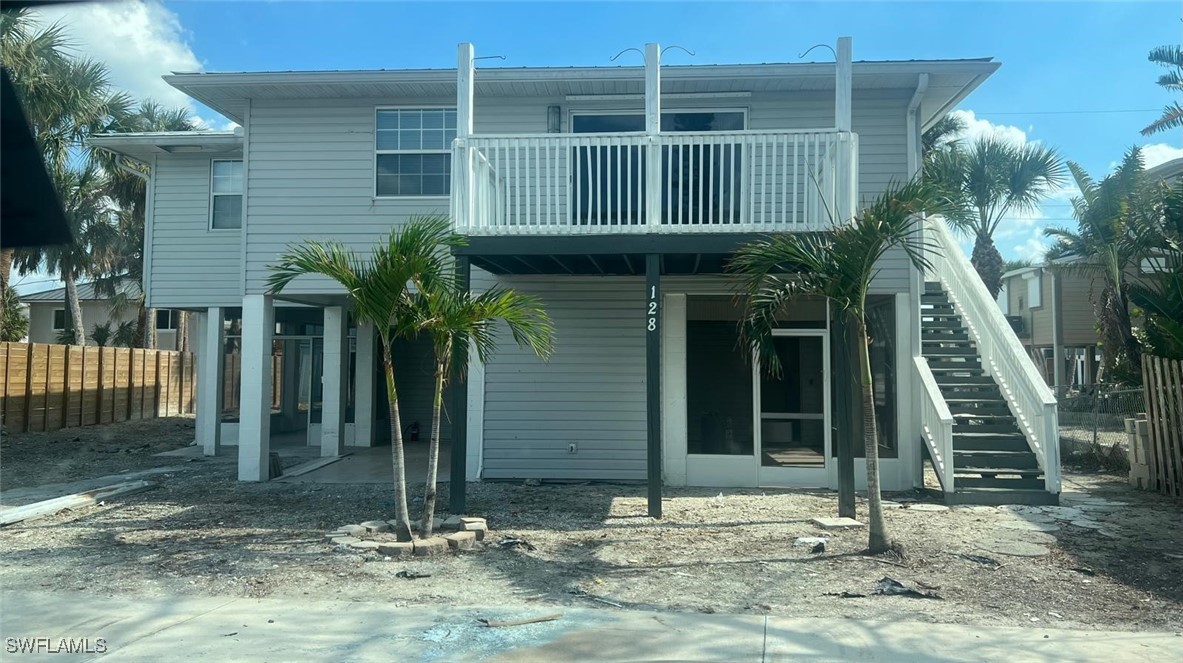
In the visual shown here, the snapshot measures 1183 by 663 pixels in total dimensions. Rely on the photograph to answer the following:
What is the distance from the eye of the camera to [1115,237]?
670 inches

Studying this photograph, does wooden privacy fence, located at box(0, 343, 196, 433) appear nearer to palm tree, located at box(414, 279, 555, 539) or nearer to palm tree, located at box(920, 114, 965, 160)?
palm tree, located at box(414, 279, 555, 539)

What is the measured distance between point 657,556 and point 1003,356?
614 cm

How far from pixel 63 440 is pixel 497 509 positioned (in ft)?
42.1

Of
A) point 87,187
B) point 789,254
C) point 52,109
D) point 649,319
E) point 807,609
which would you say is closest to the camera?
point 807,609

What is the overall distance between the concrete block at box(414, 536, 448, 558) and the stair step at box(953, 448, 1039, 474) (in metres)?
6.28

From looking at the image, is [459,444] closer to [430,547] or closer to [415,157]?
[430,547]

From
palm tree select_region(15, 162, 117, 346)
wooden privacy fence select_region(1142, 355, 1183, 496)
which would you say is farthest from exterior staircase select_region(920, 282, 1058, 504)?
palm tree select_region(15, 162, 117, 346)

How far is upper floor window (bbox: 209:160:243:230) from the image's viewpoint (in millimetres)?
13945

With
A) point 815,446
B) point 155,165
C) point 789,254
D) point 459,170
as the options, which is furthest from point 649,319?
point 155,165

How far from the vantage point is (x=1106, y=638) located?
539 cm

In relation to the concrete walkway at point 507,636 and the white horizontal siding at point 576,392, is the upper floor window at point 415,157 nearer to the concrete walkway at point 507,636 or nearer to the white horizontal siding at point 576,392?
the white horizontal siding at point 576,392

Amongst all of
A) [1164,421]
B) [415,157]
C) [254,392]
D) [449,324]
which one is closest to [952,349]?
[1164,421]

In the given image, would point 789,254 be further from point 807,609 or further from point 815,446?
point 815,446

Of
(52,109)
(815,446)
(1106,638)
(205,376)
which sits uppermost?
(52,109)
